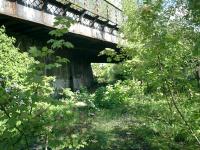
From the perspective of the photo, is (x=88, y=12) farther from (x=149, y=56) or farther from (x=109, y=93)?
(x=149, y=56)

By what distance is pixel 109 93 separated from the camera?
49.4ft

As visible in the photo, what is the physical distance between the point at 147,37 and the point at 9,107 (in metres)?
3.11

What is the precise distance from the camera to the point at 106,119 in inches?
446

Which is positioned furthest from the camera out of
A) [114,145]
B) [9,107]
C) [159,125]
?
[159,125]

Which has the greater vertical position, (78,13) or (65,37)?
(78,13)

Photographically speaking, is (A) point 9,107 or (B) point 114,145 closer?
(A) point 9,107

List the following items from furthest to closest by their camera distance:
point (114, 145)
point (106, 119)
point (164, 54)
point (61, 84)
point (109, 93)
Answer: point (61, 84), point (109, 93), point (106, 119), point (114, 145), point (164, 54)

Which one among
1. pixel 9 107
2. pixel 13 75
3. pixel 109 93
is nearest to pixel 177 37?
pixel 9 107

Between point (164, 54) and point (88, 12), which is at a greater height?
point (88, 12)

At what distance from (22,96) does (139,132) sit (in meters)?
5.65

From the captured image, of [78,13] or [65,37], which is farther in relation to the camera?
[65,37]

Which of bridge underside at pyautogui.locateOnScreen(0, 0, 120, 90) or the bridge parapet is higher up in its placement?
the bridge parapet

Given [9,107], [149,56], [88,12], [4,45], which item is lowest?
[9,107]

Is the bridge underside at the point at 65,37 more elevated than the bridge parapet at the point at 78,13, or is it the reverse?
the bridge parapet at the point at 78,13
